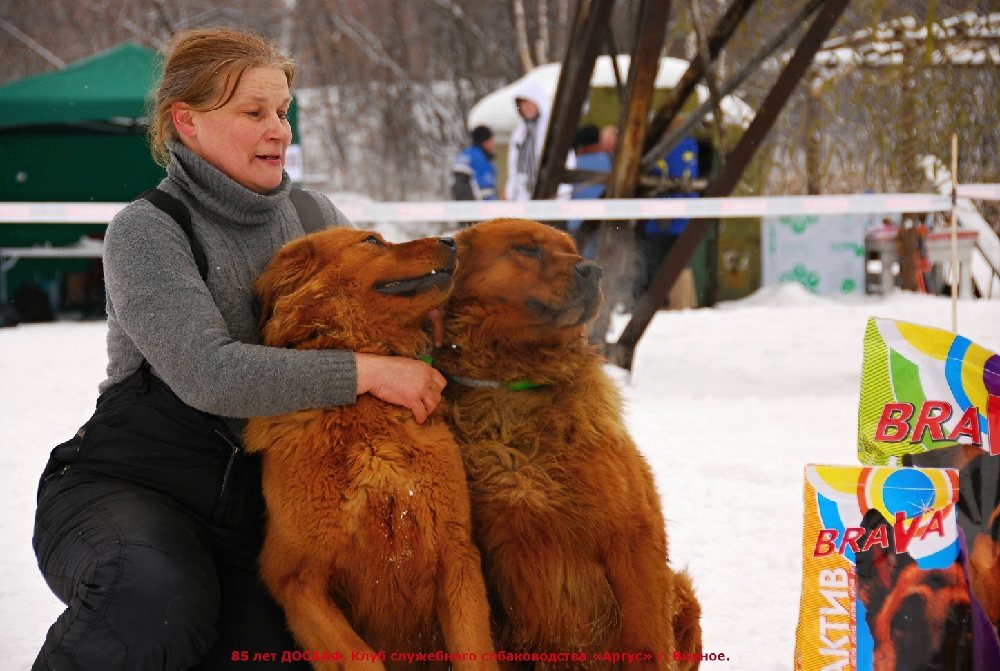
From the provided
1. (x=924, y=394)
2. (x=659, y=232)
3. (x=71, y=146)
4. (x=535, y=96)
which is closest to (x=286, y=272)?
(x=924, y=394)

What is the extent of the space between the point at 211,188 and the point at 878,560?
167 cm

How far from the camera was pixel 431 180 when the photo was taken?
60.0ft

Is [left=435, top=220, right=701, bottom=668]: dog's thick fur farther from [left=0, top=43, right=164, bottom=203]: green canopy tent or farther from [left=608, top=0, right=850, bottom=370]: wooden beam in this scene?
[left=0, top=43, right=164, bottom=203]: green canopy tent

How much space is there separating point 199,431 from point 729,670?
1.45 metres

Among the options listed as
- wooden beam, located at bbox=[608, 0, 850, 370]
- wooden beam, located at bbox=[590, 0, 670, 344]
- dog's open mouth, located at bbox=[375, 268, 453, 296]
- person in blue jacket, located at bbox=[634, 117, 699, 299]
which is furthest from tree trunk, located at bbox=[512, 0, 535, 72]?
dog's open mouth, located at bbox=[375, 268, 453, 296]

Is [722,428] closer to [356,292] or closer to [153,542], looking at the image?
[356,292]

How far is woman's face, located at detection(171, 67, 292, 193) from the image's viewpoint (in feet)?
6.64

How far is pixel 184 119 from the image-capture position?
2.05m

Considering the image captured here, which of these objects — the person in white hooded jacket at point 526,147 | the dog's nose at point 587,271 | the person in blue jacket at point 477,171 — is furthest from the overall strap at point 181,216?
the person in blue jacket at point 477,171

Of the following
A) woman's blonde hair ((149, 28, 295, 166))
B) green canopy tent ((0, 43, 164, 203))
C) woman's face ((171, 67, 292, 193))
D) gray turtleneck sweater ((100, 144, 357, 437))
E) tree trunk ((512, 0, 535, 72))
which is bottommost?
gray turtleneck sweater ((100, 144, 357, 437))

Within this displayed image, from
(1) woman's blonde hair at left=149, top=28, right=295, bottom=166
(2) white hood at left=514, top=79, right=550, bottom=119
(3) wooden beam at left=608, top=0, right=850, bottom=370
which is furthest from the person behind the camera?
(2) white hood at left=514, top=79, right=550, bottom=119

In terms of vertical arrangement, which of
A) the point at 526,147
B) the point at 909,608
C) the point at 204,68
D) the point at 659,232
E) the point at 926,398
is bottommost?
the point at 909,608

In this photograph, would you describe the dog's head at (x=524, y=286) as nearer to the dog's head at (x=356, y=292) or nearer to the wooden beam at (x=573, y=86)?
the dog's head at (x=356, y=292)

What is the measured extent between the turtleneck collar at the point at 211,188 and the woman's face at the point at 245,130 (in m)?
0.04
